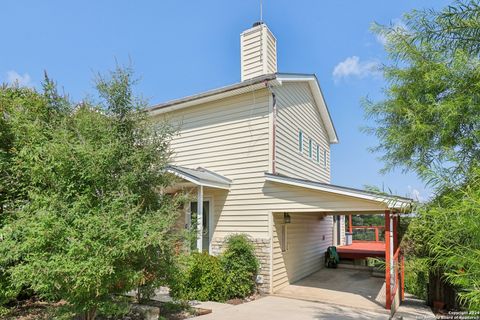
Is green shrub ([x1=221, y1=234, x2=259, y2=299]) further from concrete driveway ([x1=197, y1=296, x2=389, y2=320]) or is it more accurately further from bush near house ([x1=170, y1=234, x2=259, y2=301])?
concrete driveway ([x1=197, y1=296, x2=389, y2=320])

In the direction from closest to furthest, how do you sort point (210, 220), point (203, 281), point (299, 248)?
point (203, 281), point (210, 220), point (299, 248)

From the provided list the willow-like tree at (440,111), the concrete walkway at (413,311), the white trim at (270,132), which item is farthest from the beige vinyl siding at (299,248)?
the willow-like tree at (440,111)

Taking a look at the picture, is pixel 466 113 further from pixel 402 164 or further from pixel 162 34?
pixel 162 34

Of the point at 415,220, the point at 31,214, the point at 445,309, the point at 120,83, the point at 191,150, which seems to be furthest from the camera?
the point at 191,150

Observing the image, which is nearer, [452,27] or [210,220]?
[452,27]

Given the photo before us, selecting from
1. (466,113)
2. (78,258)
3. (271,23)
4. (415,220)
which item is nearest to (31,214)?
(78,258)

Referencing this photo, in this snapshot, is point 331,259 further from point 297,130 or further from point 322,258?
point 297,130

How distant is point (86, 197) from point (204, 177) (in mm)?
4490

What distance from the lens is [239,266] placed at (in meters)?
8.26

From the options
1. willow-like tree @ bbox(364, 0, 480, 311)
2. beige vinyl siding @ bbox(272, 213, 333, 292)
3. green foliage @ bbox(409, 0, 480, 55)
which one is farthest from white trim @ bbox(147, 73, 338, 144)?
green foliage @ bbox(409, 0, 480, 55)

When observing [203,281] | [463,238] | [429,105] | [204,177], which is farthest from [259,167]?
[463,238]

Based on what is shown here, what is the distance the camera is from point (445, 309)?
7188 mm

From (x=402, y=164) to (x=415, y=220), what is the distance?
3.09ft

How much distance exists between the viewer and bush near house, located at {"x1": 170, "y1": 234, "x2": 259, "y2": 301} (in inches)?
316
